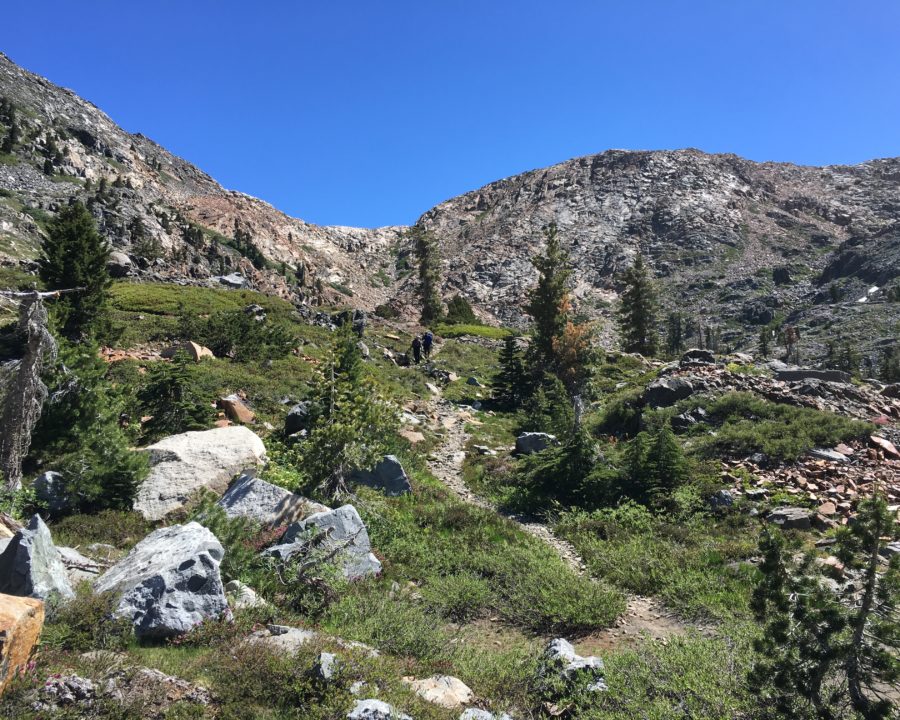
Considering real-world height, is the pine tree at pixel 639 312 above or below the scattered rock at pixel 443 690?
above

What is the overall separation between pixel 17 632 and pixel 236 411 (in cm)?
1256

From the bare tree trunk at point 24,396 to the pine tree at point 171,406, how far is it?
15.4 ft

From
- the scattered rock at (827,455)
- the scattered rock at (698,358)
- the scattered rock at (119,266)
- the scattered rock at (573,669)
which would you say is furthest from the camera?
the scattered rock at (119,266)

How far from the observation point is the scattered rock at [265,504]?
921cm

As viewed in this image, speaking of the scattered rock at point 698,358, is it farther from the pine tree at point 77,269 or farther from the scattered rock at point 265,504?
the pine tree at point 77,269

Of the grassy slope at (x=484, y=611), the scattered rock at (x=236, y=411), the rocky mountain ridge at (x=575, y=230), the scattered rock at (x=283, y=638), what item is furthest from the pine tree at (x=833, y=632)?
the rocky mountain ridge at (x=575, y=230)

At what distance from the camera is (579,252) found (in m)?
112

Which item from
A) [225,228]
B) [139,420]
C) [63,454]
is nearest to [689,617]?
[63,454]

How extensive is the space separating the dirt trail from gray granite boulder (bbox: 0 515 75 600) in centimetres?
663

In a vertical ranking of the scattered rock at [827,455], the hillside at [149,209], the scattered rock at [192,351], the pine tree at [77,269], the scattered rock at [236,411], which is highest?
the hillside at [149,209]

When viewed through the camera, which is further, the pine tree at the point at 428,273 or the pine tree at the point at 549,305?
the pine tree at the point at 428,273

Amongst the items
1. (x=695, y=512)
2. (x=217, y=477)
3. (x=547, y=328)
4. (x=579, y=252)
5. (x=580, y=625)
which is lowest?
(x=580, y=625)

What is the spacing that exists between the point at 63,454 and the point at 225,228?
97.7m

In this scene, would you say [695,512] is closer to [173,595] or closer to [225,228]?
[173,595]
